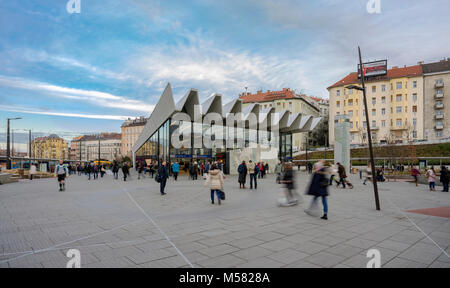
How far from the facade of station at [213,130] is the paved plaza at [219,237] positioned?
51.4ft

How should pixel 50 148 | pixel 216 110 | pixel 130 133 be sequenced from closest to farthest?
pixel 216 110, pixel 130 133, pixel 50 148

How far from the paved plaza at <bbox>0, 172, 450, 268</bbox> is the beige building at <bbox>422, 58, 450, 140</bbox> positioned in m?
73.4

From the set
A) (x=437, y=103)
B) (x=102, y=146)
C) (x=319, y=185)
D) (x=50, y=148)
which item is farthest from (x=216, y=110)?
(x=50, y=148)

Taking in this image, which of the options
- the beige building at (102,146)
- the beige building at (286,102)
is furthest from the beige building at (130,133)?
the beige building at (286,102)

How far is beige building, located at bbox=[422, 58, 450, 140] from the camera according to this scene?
6650cm

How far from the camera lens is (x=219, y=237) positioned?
5711 millimetres

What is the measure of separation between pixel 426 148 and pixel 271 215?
2277 inches

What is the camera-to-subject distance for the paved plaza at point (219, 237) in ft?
14.4

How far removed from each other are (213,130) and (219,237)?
82.1ft

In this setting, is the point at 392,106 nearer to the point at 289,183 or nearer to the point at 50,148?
the point at 289,183

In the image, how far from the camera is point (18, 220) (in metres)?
7.39

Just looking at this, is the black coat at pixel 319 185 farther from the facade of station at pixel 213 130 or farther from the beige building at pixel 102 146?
the beige building at pixel 102 146

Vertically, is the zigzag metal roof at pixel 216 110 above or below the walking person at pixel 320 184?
above

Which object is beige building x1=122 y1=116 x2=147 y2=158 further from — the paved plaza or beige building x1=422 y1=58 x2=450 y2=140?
the paved plaza
